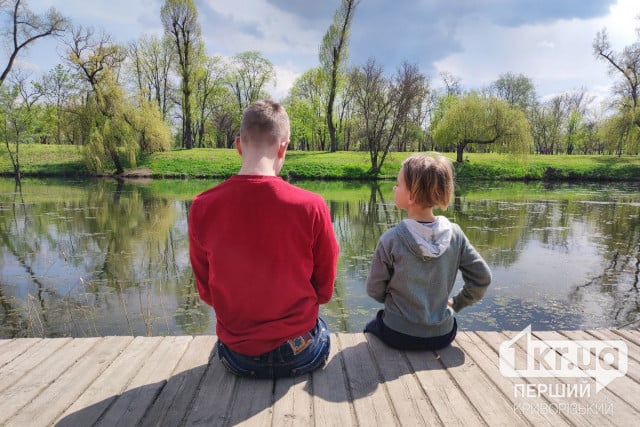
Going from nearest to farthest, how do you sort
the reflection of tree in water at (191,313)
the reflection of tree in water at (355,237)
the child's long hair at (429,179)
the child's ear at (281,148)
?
the child's ear at (281,148)
the child's long hair at (429,179)
the reflection of tree in water at (191,313)
the reflection of tree in water at (355,237)

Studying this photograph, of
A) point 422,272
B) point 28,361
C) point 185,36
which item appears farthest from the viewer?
point 185,36

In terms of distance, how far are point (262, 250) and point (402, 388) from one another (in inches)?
40.5

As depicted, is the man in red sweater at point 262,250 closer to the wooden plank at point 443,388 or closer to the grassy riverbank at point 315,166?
the wooden plank at point 443,388

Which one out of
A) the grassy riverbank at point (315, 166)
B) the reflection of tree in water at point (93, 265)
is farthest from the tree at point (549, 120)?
the reflection of tree in water at point (93, 265)

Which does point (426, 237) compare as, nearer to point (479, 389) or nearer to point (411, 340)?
point (411, 340)

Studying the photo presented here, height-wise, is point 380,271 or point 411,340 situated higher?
point 380,271

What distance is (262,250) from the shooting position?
191 cm

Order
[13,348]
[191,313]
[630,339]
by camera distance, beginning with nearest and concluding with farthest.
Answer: [13,348] → [630,339] → [191,313]

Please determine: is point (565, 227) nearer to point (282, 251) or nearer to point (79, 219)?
point (282, 251)

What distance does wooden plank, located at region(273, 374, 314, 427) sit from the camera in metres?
1.87

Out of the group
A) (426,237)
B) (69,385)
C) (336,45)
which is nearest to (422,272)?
(426,237)

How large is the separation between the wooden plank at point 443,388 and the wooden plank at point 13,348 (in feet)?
7.90

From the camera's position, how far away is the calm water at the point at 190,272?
4.72 meters

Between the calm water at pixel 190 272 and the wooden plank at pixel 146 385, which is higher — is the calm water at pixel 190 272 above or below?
below
